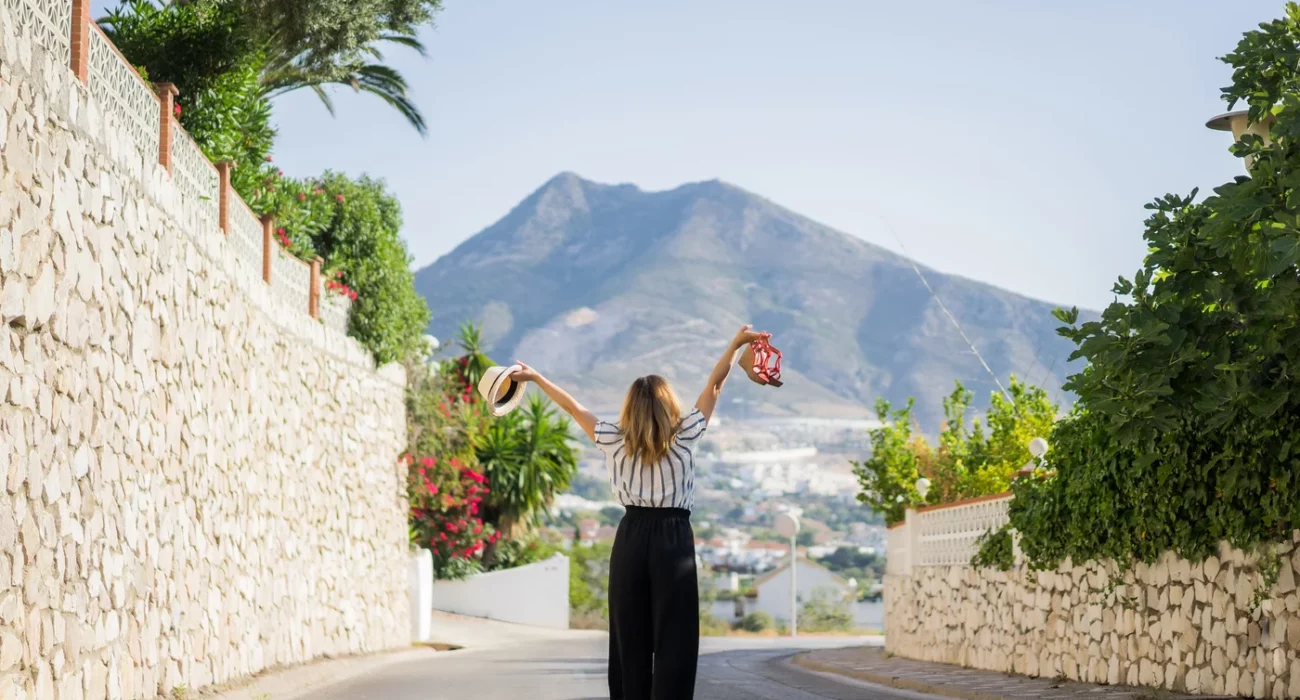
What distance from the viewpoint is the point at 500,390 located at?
19.0 ft

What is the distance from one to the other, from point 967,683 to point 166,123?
9404 mm

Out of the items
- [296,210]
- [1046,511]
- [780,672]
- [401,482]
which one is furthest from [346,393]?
[1046,511]

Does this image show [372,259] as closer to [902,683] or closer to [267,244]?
[267,244]

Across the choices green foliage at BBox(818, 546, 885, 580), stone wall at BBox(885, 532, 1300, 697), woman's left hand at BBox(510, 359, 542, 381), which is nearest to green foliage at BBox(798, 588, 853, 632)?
green foliage at BBox(818, 546, 885, 580)

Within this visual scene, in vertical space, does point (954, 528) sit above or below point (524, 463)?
below

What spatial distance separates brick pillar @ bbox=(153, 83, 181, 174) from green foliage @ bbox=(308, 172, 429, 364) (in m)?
9.21

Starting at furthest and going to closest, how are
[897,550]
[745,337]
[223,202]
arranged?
[897,550] < [223,202] < [745,337]

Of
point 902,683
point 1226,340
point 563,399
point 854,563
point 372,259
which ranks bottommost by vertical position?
point 854,563

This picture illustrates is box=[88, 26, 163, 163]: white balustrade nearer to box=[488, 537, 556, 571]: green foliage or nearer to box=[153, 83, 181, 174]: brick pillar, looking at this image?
box=[153, 83, 181, 174]: brick pillar

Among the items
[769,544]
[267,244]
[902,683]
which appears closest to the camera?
[902,683]

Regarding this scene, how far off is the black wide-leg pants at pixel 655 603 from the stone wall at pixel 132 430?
4050 millimetres

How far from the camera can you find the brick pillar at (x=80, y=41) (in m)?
9.57

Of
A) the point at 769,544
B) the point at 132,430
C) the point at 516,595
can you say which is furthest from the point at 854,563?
the point at 132,430

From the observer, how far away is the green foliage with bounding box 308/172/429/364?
21828mm
